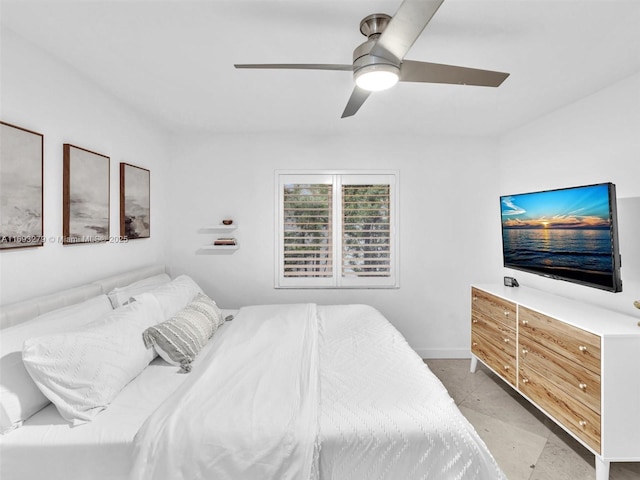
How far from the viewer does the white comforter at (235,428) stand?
129cm

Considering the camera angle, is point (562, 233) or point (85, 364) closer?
point (85, 364)

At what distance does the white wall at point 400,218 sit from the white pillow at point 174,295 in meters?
0.83

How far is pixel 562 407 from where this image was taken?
2.15 m

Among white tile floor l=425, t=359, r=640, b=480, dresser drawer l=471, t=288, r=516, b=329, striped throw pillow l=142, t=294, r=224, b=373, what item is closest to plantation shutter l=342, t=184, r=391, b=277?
dresser drawer l=471, t=288, r=516, b=329

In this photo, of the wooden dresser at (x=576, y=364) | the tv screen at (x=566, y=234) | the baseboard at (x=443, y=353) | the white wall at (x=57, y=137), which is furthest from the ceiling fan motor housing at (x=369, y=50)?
the baseboard at (x=443, y=353)

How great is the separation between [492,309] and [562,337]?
0.80 meters

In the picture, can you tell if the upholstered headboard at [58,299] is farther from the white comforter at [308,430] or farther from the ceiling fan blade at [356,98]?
the ceiling fan blade at [356,98]

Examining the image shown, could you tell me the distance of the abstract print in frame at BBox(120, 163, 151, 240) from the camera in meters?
2.69

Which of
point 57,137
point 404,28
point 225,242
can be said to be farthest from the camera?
point 225,242

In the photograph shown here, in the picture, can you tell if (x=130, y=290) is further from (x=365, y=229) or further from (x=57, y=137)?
(x=365, y=229)

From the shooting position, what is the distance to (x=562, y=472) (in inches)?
78.7

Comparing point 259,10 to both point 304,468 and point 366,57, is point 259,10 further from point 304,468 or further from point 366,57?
point 304,468

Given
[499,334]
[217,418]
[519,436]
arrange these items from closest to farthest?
[217,418], [519,436], [499,334]

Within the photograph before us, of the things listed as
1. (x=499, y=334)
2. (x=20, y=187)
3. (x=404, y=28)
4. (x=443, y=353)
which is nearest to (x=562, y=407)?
(x=499, y=334)
